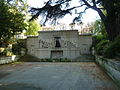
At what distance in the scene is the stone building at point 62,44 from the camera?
51.0 feet

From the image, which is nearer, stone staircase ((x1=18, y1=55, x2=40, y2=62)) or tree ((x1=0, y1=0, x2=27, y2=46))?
tree ((x1=0, y1=0, x2=27, y2=46))

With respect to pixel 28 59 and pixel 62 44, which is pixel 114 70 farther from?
pixel 28 59

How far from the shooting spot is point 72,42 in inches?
619

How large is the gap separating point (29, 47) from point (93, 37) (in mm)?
8987

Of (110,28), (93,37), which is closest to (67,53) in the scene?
(93,37)

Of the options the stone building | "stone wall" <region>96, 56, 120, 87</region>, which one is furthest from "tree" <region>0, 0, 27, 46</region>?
"stone wall" <region>96, 56, 120, 87</region>

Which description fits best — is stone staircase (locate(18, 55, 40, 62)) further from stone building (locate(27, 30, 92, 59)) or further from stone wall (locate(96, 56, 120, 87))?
stone wall (locate(96, 56, 120, 87))

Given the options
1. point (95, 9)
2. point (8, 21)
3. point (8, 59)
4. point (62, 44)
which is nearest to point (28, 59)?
point (8, 59)

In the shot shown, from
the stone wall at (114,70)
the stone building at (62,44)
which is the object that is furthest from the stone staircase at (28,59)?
the stone wall at (114,70)

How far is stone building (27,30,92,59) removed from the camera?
51.0ft

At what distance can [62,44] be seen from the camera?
15.9m

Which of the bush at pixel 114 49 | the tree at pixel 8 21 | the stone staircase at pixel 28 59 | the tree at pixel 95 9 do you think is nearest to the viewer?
the bush at pixel 114 49

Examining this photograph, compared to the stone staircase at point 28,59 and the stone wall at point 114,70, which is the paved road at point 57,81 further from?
the stone staircase at point 28,59

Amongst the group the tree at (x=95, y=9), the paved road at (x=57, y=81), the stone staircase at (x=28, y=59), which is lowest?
the paved road at (x=57, y=81)
